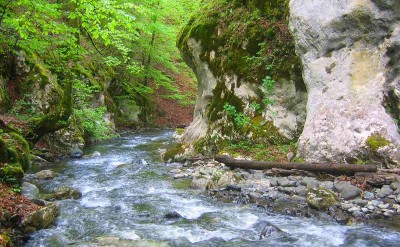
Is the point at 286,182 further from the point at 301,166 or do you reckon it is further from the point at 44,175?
the point at 44,175

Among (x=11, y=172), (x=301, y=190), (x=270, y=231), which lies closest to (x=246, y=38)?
(x=301, y=190)

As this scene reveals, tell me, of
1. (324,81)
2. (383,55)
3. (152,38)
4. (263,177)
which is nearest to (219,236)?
(263,177)

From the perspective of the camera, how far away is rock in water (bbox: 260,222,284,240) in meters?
6.85

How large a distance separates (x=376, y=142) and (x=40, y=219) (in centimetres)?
796

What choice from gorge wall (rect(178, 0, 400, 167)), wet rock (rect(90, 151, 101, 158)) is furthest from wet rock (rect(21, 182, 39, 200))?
gorge wall (rect(178, 0, 400, 167))

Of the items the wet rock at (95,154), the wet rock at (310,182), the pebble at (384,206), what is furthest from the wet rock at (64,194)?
the pebble at (384,206)

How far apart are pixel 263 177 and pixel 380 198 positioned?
312cm

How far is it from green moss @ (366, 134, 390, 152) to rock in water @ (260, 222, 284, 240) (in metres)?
3.93

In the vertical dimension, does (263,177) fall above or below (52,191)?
above

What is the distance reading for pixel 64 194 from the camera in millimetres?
9234

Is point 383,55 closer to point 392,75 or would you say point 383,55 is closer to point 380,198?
point 392,75

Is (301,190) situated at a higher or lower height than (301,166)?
lower

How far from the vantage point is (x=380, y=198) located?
7.78 meters

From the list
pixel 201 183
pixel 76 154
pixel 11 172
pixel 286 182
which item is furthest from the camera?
pixel 76 154
